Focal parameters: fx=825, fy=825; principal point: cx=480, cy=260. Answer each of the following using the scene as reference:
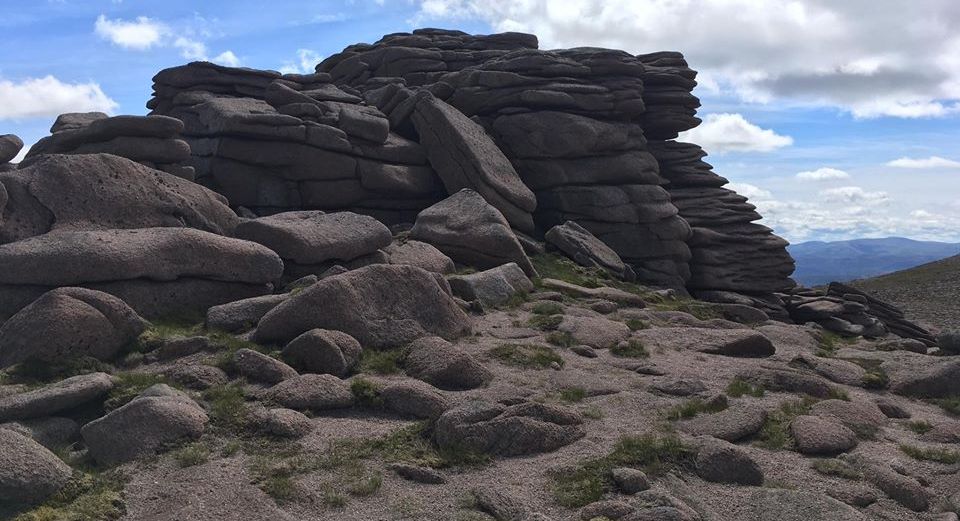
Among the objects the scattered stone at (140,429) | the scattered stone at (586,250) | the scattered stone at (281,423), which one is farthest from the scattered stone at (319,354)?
the scattered stone at (586,250)

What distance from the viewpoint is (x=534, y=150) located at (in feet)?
168

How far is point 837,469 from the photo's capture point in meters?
18.0

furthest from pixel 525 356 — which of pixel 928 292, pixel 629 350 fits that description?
pixel 928 292

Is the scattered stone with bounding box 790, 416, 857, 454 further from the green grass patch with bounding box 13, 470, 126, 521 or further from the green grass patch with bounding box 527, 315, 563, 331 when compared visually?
the green grass patch with bounding box 13, 470, 126, 521

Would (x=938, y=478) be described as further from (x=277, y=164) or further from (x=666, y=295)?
(x=277, y=164)

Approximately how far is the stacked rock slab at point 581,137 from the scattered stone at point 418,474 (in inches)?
1347

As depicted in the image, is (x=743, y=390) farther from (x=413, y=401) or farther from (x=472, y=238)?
(x=472, y=238)

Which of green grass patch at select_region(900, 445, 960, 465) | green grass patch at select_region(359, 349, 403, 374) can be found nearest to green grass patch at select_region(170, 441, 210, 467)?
green grass patch at select_region(359, 349, 403, 374)

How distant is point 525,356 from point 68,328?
1286 cm

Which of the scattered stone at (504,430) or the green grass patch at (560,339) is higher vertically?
the green grass patch at (560,339)

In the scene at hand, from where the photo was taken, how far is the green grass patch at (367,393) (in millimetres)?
20578

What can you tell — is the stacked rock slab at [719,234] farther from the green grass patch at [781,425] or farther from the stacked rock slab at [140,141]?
the stacked rock slab at [140,141]

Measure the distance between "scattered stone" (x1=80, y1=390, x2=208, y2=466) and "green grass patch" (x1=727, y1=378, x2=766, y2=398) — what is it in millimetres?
14069

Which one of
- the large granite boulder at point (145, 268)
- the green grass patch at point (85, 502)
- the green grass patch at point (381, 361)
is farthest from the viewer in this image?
the large granite boulder at point (145, 268)
